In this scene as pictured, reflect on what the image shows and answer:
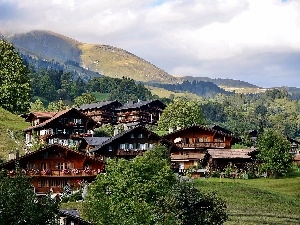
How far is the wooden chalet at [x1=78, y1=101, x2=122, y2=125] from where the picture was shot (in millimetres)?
156625

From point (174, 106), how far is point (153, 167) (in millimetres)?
81034

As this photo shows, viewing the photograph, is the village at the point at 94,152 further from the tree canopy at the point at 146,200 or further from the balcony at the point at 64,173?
the tree canopy at the point at 146,200

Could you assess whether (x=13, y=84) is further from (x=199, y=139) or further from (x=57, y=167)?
(x=57, y=167)

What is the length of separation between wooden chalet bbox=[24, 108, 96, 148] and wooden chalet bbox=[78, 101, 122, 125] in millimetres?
52177

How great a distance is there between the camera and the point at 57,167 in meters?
70.9

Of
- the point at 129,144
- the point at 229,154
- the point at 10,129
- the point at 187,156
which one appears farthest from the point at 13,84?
the point at 229,154

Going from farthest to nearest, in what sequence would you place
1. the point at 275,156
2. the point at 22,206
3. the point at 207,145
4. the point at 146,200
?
the point at 207,145
the point at 275,156
the point at 146,200
the point at 22,206

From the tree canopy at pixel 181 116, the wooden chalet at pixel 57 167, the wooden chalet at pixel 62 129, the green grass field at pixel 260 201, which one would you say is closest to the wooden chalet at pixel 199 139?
the wooden chalet at pixel 62 129

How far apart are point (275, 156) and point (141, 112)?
77447 mm

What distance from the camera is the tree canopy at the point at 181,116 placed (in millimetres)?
120125

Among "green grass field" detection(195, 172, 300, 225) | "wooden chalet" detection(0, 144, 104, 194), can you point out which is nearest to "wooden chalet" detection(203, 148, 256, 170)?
"green grass field" detection(195, 172, 300, 225)

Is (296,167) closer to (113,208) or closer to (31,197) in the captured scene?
(113,208)

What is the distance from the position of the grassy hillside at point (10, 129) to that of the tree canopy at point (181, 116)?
113 ft

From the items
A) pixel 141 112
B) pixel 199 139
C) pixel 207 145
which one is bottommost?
pixel 207 145
